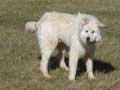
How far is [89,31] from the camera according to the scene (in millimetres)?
9766

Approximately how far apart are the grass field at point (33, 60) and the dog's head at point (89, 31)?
3.15 feet

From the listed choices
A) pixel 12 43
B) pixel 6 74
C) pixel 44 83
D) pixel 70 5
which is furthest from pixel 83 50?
pixel 70 5

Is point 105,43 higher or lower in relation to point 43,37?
lower

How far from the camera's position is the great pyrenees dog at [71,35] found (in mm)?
9860

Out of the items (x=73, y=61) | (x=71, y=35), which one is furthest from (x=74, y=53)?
(x=71, y=35)

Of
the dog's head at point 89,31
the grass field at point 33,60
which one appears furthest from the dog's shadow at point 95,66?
the dog's head at point 89,31

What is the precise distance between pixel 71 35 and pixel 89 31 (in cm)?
68

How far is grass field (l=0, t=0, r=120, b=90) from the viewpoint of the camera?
9.92 metres

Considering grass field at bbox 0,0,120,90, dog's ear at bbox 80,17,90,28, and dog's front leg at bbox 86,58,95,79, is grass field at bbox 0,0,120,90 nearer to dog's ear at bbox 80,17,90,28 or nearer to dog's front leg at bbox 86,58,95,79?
dog's front leg at bbox 86,58,95,79

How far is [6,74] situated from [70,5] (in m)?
13.4

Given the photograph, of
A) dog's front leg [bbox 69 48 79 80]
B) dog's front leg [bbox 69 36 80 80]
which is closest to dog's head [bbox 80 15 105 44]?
dog's front leg [bbox 69 36 80 80]

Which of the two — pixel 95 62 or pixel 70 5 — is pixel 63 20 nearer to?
pixel 95 62

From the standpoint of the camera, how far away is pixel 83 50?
10.2 m

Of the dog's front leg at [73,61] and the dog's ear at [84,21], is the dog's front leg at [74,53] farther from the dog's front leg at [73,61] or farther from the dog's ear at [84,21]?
the dog's ear at [84,21]
